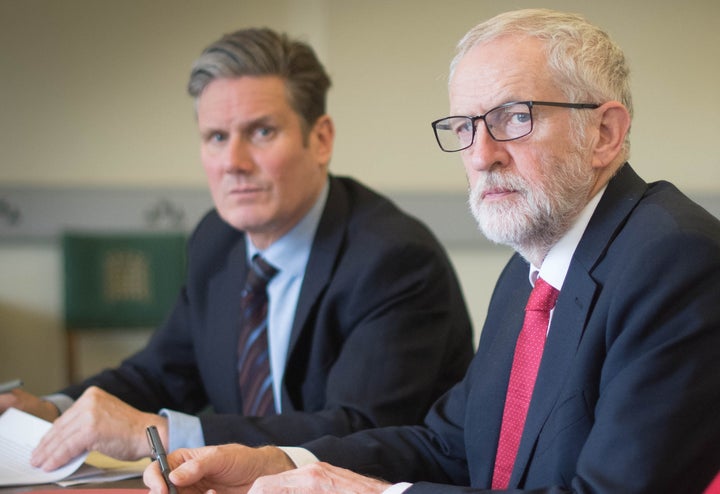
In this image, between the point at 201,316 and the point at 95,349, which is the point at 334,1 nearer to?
the point at 95,349

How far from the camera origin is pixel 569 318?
4.47 ft

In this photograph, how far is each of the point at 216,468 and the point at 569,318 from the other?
1.94 feet

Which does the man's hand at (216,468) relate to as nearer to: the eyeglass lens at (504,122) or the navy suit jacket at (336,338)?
the navy suit jacket at (336,338)

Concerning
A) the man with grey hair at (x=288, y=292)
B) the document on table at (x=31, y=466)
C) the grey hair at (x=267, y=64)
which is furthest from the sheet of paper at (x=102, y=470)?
the grey hair at (x=267, y=64)

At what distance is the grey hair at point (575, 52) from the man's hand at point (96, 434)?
0.95 meters

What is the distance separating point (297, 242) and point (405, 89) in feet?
9.55

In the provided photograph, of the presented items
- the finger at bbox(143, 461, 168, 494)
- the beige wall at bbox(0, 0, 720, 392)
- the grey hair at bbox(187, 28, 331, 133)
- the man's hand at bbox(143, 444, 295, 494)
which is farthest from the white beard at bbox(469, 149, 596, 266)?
the beige wall at bbox(0, 0, 720, 392)

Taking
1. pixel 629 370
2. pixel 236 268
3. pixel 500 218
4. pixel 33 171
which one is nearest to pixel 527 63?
pixel 500 218

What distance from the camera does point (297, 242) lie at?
236 cm

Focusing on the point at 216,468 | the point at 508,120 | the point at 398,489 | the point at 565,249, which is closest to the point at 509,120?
the point at 508,120

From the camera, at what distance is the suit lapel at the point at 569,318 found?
53.1 inches

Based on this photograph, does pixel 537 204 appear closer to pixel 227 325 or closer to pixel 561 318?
pixel 561 318

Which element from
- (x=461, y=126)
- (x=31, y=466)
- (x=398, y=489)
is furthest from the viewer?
(x=31, y=466)

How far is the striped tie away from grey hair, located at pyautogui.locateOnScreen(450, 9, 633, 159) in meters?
1.05
